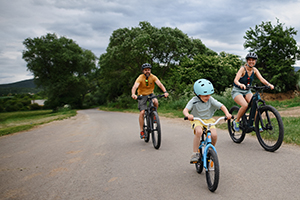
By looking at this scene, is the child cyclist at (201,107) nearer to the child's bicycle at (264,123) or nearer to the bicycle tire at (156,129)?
the child's bicycle at (264,123)

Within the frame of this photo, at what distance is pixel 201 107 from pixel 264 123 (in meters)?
1.95

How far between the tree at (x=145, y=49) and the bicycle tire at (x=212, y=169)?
20773 millimetres

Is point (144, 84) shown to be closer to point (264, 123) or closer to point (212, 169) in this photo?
point (264, 123)

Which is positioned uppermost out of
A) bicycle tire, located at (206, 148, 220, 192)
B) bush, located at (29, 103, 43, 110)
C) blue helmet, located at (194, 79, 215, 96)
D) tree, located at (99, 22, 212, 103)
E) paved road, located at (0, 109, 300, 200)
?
tree, located at (99, 22, 212, 103)

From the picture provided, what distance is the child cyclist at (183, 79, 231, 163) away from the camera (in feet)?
11.4

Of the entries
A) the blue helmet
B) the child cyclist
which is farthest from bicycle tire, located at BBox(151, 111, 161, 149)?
the blue helmet

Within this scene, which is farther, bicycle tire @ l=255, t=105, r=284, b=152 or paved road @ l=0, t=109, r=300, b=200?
bicycle tire @ l=255, t=105, r=284, b=152

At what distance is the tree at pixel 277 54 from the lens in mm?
21422

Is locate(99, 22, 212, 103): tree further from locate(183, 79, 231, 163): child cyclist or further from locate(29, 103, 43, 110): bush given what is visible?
locate(183, 79, 231, 163): child cyclist

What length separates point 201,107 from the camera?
145 inches

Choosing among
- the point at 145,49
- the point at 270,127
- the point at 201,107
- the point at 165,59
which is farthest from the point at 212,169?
the point at 165,59

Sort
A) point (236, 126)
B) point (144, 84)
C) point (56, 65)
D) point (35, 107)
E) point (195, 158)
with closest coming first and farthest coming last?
point (195, 158) < point (236, 126) < point (144, 84) < point (35, 107) < point (56, 65)

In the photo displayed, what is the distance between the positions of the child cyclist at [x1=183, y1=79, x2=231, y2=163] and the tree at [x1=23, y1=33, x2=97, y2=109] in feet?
116

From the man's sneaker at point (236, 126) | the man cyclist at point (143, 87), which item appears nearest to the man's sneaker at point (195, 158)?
the man's sneaker at point (236, 126)
